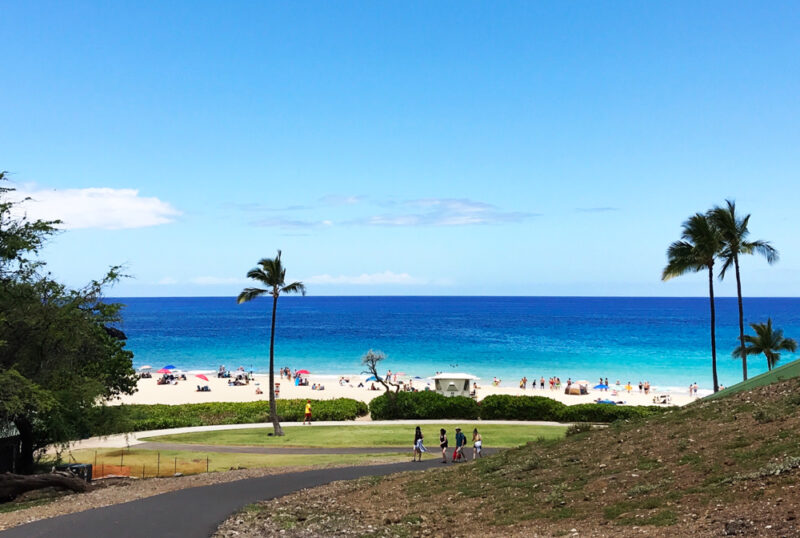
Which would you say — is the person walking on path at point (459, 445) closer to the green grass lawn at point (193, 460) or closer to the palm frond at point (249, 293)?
the green grass lawn at point (193, 460)

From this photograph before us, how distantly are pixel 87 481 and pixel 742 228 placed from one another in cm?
3644

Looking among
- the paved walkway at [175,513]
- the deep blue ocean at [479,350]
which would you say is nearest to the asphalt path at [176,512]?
the paved walkway at [175,513]

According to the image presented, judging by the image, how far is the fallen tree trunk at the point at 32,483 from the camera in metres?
22.4

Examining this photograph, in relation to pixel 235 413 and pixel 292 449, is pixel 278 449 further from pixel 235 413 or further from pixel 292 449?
A: pixel 235 413

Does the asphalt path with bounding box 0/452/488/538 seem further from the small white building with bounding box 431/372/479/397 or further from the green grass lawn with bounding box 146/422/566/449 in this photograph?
the small white building with bounding box 431/372/479/397

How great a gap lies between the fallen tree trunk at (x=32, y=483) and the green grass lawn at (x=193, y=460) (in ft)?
13.0


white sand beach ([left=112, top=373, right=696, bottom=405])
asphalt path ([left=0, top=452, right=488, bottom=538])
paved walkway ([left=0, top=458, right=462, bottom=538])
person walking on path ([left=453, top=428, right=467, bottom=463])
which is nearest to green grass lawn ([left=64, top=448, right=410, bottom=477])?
person walking on path ([left=453, top=428, right=467, bottom=463])

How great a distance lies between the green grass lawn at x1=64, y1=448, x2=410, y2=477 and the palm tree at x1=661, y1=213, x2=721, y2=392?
20.2 meters

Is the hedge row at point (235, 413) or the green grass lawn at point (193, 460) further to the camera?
the hedge row at point (235, 413)

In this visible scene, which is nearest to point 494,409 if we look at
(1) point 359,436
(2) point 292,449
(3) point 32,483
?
(1) point 359,436

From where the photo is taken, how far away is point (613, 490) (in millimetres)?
14594

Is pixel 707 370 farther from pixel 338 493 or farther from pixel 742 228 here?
pixel 338 493

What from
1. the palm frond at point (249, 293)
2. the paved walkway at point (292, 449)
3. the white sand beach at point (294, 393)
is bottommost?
the white sand beach at point (294, 393)

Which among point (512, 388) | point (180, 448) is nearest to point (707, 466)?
point (180, 448)
